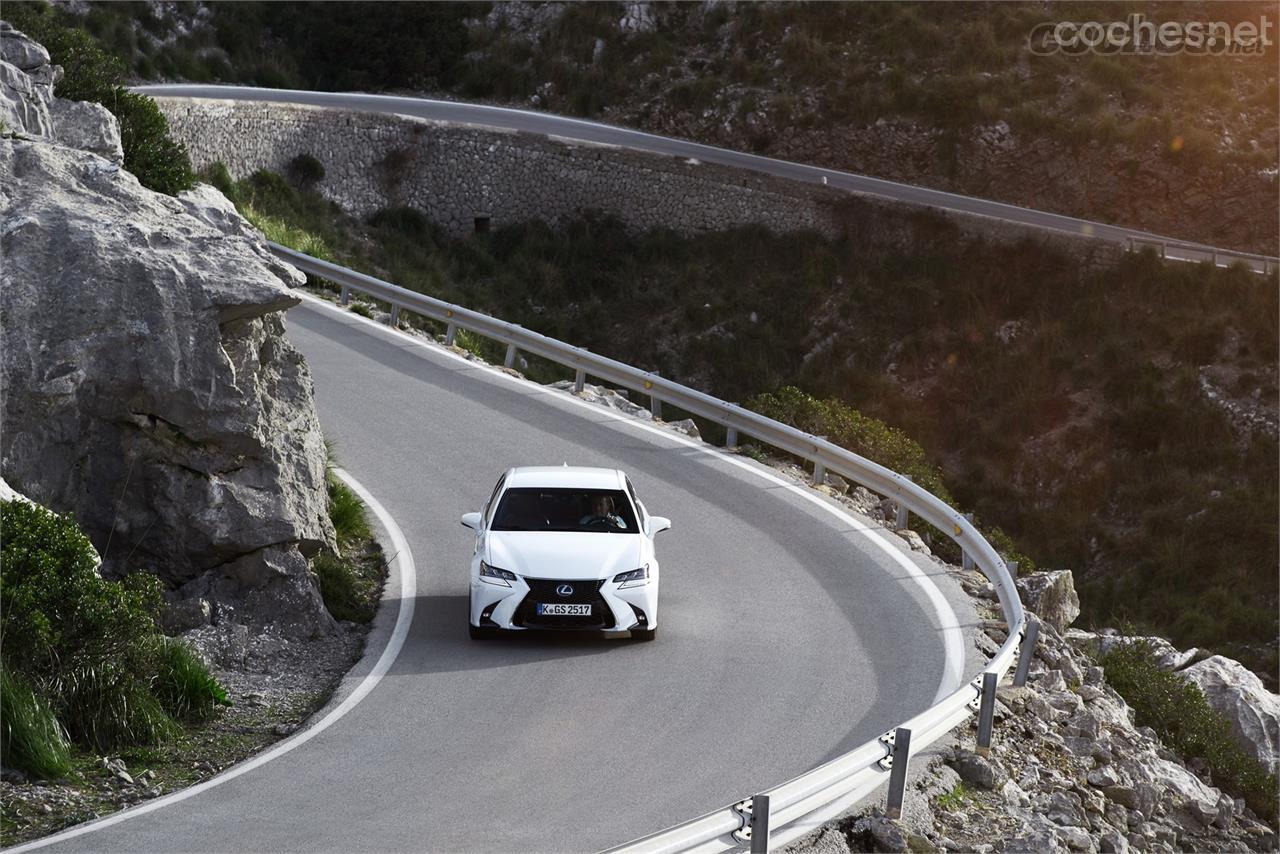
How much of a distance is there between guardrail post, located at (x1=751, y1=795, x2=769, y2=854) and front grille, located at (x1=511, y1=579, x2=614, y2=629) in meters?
5.08

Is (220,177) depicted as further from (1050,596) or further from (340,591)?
(1050,596)

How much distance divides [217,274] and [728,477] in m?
7.75

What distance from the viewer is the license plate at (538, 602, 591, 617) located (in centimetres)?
1271

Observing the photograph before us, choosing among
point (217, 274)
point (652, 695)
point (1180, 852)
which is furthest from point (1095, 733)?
point (217, 274)

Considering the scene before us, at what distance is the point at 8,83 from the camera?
16.9 m

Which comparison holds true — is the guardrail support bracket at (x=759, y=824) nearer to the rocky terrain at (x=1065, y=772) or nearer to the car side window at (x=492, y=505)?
the rocky terrain at (x=1065, y=772)

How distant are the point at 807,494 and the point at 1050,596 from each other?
3594 mm

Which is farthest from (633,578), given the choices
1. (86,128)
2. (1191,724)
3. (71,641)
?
(86,128)

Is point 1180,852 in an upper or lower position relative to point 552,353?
lower

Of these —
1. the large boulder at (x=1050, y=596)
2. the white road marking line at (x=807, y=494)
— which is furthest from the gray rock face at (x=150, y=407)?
the large boulder at (x=1050, y=596)

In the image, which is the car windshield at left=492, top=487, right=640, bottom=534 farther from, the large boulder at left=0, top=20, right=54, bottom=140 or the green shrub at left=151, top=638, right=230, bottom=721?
the large boulder at left=0, top=20, right=54, bottom=140

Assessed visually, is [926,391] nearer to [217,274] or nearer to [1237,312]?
[1237,312]

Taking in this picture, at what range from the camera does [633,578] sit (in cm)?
1291

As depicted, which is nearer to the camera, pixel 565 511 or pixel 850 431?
pixel 565 511
